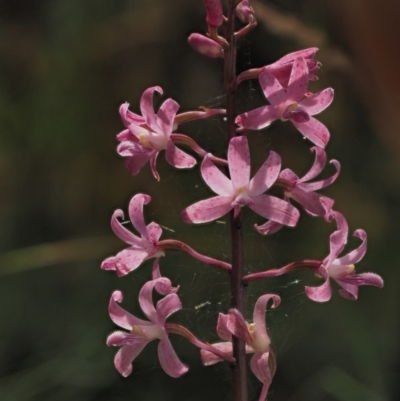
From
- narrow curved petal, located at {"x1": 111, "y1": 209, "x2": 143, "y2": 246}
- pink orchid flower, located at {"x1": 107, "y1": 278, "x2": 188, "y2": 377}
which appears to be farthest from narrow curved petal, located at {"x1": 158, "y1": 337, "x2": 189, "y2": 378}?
narrow curved petal, located at {"x1": 111, "y1": 209, "x2": 143, "y2": 246}

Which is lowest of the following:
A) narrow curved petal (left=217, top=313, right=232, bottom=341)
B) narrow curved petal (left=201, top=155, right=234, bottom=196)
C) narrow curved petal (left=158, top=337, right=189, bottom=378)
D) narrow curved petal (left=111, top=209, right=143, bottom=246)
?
narrow curved petal (left=158, top=337, right=189, bottom=378)

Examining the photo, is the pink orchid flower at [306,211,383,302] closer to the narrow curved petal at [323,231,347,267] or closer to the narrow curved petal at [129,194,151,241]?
the narrow curved petal at [323,231,347,267]

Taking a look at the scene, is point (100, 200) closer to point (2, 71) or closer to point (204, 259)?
point (2, 71)

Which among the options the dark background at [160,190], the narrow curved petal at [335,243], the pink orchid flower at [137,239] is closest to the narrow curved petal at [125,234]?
the pink orchid flower at [137,239]

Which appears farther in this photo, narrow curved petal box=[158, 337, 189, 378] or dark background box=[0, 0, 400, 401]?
dark background box=[0, 0, 400, 401]

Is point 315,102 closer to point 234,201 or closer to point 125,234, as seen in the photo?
point 234,201

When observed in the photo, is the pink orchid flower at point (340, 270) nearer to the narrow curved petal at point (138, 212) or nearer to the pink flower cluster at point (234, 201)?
the pink flower cluster at point (234, 201)
